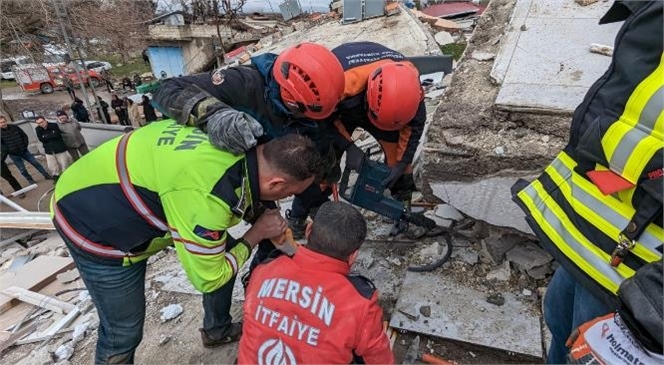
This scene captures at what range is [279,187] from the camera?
5.57 feet

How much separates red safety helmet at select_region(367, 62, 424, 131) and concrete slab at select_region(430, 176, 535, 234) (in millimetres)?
510

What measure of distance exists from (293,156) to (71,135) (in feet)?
26.4

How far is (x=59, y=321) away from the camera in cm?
334

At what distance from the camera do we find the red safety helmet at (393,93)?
8.34ft

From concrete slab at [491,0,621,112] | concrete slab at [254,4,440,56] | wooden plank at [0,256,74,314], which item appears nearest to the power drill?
concrete slab at [491,0,621,112]

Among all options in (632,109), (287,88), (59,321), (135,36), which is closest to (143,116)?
(135,36)

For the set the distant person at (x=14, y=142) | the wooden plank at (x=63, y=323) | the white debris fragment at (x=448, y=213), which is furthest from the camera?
the distant person at (x=14, y=142)

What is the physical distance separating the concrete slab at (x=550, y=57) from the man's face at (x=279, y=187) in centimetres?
138

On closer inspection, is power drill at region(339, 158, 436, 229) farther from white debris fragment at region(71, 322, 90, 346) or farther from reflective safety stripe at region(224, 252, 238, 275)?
white debris fragment at region(71, 322, 90, 346)

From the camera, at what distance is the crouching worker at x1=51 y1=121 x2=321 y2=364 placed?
158 cm

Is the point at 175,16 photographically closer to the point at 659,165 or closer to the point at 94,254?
the point at 94,254

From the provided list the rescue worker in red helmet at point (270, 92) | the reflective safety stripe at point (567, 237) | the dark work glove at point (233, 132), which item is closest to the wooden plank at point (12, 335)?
the rescue worker in red helmet at point (270, 92)

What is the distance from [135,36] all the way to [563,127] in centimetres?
1610

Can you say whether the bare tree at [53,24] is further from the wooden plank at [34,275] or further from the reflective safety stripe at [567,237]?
the reflective safety stripe at [567,237]
